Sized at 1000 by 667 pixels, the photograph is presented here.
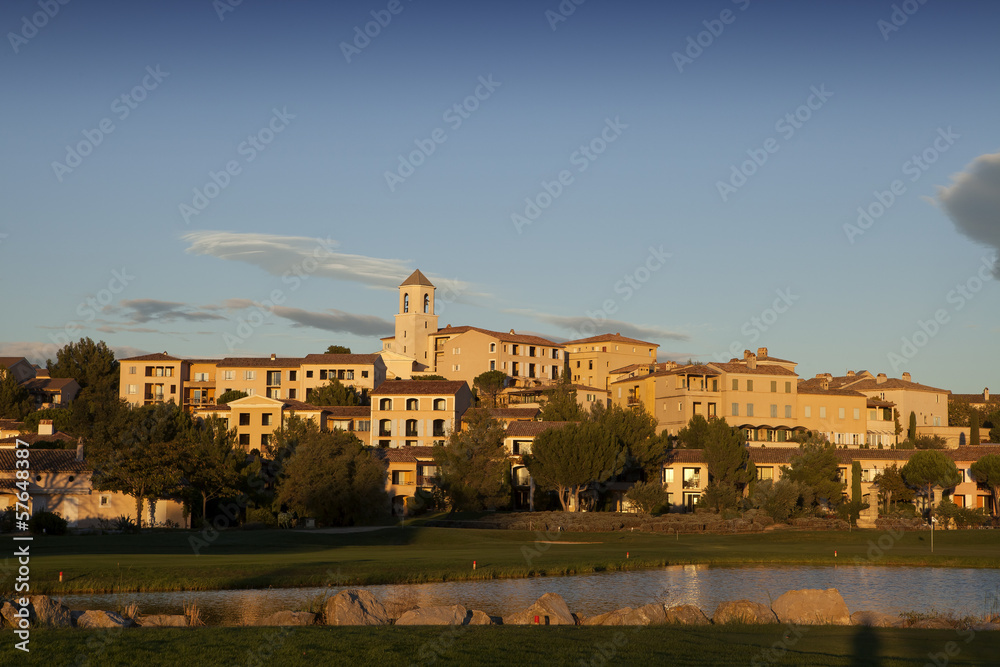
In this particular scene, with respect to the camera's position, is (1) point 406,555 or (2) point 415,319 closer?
(1) point 406,555

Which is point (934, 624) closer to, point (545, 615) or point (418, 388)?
point (545, 615)

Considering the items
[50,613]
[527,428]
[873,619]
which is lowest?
[873,619]

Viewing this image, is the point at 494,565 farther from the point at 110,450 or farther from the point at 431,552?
the point at 110,450

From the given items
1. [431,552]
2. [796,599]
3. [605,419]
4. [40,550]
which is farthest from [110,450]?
[796,599]

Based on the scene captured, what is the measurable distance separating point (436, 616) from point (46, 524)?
37675 millimetres

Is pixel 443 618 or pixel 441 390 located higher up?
pixel 441 390

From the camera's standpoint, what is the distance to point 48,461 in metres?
62.9

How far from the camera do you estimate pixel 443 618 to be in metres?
24.9

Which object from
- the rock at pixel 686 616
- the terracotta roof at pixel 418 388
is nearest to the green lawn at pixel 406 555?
the rock at pixel 686 616

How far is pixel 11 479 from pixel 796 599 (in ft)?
167

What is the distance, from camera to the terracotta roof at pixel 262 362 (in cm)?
13038

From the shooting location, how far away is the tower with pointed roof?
161 m

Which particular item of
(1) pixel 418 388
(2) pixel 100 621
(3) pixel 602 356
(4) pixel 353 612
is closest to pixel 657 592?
(4) pixel 353 612

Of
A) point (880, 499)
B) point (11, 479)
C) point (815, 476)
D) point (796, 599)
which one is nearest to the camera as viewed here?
point (796, 599)
